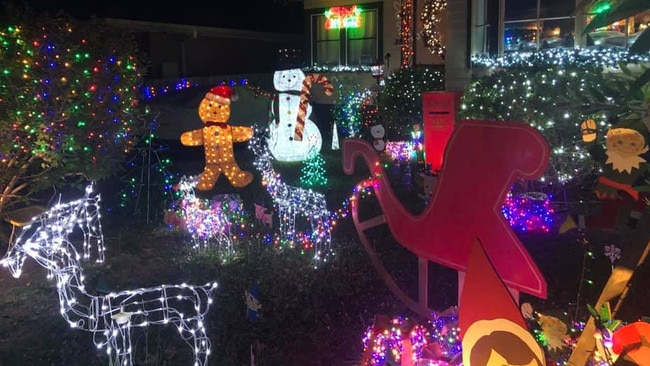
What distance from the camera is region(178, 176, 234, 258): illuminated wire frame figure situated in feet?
26.8

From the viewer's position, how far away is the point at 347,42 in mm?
20641

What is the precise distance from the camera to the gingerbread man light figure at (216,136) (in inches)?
436

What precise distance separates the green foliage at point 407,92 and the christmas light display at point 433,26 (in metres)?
0.85

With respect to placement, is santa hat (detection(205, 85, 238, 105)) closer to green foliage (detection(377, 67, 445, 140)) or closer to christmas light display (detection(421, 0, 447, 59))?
green foliage (detection(377, 67, 445, 140))

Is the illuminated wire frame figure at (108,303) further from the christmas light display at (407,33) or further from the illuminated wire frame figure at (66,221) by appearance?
the christmas light display at (407,33)

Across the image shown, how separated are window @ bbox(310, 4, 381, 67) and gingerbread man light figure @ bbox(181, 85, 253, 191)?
977cm

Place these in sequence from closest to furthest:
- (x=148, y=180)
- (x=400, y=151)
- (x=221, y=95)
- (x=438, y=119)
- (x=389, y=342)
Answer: (x=389, y=342) < (x=148, y=180) < (x=438, y=119) < (x=221, y=95) < (x=400, y=151)

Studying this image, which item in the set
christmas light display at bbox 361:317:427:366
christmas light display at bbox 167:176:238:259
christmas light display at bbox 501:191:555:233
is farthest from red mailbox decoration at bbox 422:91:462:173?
christmas light display at bbox 361:317:427:366

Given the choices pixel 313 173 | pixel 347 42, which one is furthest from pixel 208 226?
pixel 347 42

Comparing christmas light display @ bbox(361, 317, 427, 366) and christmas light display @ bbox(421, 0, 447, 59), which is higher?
christmas light display @ bbox(421, 0, 447, 59)

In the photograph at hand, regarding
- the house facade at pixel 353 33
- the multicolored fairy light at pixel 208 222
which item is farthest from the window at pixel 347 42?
the multicolored fairy light at pixel 208 222

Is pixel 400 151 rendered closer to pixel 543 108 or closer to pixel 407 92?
pixel 407 92

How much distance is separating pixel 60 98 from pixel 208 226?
2.62m

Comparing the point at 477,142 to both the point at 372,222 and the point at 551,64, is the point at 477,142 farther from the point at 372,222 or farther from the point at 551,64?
the point at 551,64
